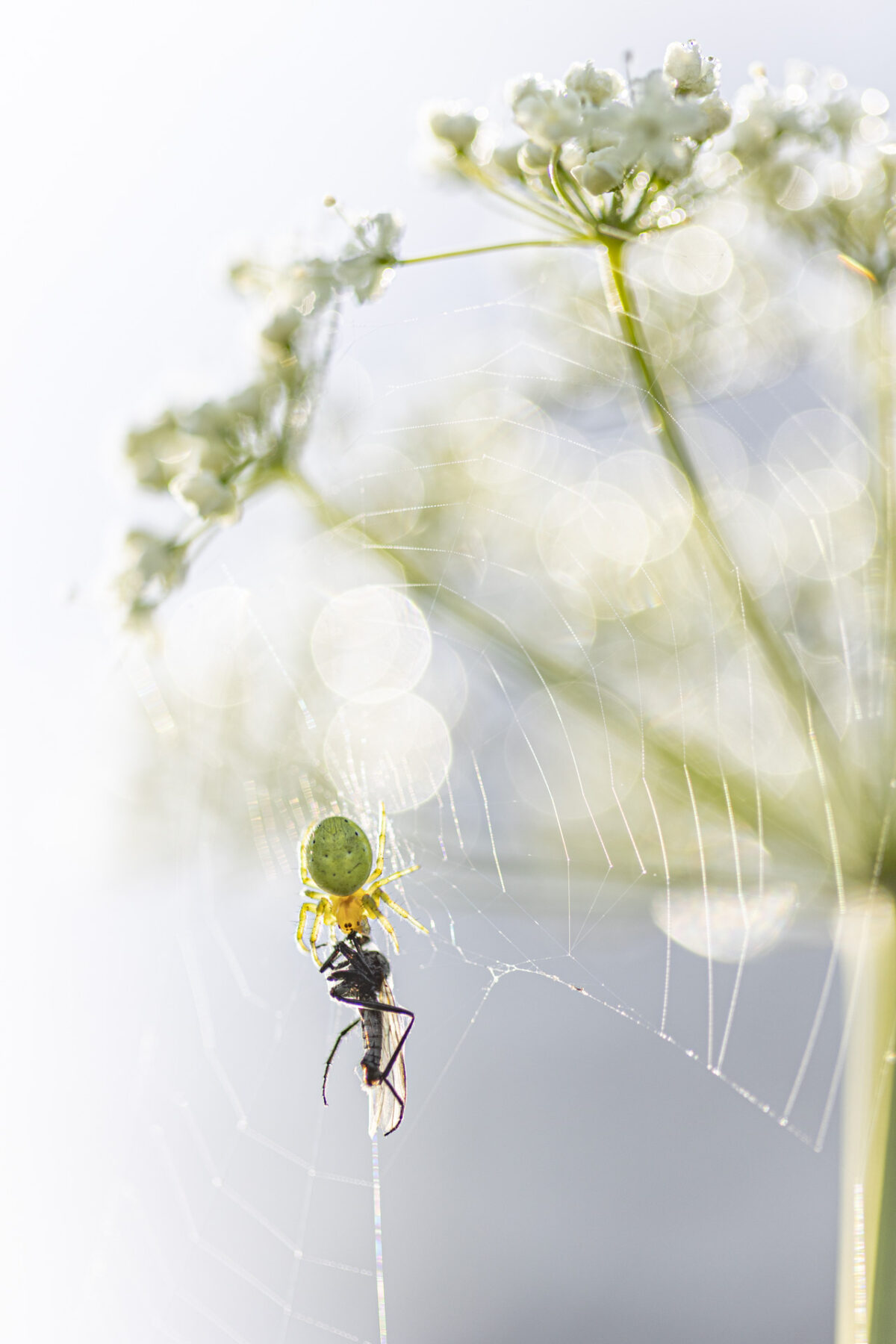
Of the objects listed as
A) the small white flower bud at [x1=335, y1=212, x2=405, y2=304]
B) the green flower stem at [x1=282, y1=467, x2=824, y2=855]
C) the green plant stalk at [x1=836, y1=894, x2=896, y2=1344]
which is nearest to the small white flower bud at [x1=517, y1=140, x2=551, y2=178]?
the small white flower bud at [x1=335, y1=212, x2=405, y2=304]

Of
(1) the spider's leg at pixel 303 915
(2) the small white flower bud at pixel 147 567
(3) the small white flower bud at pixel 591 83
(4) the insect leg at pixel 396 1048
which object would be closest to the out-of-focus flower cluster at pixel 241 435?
(2) the small white flower bud at pixel 147 567

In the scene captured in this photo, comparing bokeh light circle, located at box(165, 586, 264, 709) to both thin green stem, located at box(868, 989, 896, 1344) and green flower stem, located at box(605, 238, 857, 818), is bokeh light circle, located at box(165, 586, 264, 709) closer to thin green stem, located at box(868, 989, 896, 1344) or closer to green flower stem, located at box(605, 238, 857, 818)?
green flower stem, located at box(605, 238, 857, 818)

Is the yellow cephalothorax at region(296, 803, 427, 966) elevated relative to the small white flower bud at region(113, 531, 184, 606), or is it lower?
lower

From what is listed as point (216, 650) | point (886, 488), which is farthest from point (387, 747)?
point (886, 488)

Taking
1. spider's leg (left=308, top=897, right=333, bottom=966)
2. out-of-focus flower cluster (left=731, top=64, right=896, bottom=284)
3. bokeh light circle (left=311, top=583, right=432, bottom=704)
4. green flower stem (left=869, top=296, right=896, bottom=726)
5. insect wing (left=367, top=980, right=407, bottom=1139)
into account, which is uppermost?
out-of-focus flower cluster (left=731, top=64, right=896, bottom=284)

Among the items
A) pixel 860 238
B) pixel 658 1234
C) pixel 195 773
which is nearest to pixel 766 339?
pixel 860 238

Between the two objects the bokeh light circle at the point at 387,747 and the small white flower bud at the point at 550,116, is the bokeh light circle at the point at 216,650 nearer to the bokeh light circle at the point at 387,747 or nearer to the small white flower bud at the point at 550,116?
the bokeh light circle at the point at 387,747

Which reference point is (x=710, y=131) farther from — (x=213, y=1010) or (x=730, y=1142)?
(x=730, y=1142)
